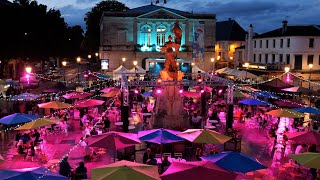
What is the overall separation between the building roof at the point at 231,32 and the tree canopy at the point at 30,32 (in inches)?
1297

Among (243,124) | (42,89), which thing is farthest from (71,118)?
(243,124)

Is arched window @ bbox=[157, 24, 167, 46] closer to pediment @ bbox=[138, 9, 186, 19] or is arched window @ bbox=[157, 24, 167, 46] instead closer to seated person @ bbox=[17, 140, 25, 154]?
pediment @ bbox=[138, 9, 186, 19]


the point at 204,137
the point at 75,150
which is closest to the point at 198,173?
the point at 204,137

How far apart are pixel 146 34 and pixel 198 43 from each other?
9018 millimetres

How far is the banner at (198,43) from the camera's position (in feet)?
171

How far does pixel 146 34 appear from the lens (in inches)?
2301

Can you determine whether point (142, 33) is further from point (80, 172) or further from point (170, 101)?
point (80, 172)

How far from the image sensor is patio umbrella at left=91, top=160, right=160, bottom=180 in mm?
10500

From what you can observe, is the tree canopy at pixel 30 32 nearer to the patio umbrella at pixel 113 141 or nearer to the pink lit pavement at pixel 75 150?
the pink lit pavement at pixel 75 150

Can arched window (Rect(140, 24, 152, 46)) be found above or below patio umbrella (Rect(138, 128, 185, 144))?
above

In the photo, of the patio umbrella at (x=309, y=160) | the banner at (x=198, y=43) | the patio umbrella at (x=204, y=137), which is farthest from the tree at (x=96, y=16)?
the patio umbrella at (x=309, y=160)

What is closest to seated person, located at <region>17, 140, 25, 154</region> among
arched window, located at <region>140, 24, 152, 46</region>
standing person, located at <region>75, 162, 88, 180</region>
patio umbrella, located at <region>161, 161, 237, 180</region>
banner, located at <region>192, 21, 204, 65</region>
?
standing person, located at <region>75, 162, 88, 180</region>

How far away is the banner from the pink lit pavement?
96.5ft

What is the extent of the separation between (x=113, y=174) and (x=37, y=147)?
890 cm
